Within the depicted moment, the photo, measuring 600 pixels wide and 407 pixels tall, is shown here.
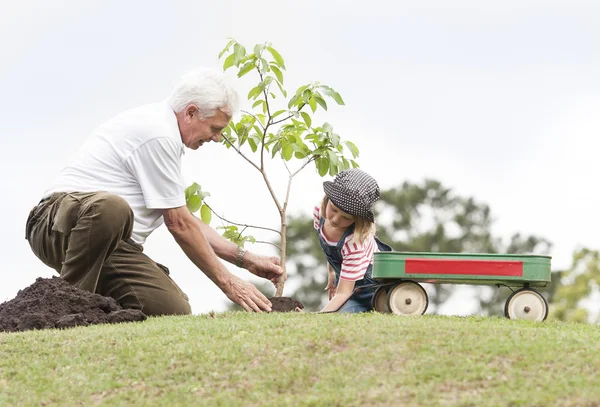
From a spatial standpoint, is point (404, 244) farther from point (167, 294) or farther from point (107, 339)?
point (107, 339)

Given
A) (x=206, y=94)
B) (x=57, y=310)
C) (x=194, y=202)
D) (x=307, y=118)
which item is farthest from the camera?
(x=194, y=202)

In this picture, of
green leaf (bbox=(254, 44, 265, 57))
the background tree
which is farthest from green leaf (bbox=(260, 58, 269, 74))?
the background tree

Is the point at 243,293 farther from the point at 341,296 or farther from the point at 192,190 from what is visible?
the point at 192,190

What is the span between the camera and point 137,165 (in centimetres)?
633

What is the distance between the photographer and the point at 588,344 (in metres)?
4.47

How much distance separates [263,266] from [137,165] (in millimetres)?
1375

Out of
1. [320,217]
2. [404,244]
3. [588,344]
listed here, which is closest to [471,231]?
[404,244]

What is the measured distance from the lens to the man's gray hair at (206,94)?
645 cm

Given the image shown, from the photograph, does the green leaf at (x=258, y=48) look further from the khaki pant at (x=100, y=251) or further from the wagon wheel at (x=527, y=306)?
the wagon wheel at (x=527, y=306)

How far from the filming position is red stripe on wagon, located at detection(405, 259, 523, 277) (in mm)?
5727

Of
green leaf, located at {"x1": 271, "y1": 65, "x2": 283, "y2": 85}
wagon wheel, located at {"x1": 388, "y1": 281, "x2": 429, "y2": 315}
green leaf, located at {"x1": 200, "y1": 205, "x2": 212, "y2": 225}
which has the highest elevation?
green leaf, located at {"x1": 271, "y1": 65, "x2": 283, "y2": 85}

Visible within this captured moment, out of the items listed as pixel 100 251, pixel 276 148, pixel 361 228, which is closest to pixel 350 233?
pixel 361 228

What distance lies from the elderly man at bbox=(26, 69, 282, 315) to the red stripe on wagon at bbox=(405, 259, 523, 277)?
1.16 m

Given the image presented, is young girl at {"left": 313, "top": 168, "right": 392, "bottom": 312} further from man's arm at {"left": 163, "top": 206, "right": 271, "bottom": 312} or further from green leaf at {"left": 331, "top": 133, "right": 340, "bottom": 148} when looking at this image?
green leaf at {"left": 331, "top": 133, "right": 340, "bottom": 148}
